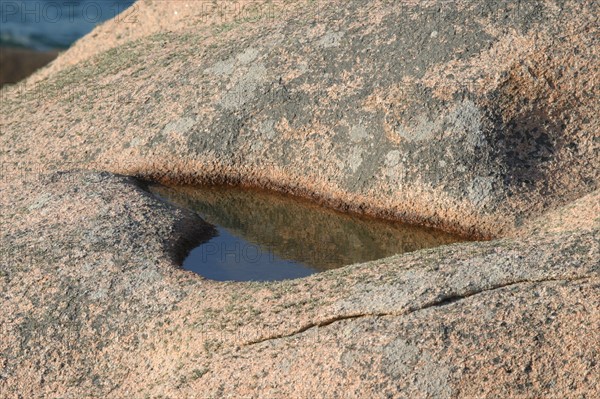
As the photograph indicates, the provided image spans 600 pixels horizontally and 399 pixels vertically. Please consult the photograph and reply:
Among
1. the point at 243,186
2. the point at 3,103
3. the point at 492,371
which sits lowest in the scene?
the point at 492,371

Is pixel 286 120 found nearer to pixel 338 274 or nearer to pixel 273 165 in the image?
pixel 273 165

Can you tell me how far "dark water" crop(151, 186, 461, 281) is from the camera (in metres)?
8.09

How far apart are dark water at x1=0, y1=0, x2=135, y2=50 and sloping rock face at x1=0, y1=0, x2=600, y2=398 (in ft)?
62.8

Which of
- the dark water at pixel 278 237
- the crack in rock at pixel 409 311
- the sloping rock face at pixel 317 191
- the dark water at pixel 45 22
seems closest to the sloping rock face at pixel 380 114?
the sloping rock face at pixel 317 191

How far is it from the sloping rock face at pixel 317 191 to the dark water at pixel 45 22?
62.8 ft

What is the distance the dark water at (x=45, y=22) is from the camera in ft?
102

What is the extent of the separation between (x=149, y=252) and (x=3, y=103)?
180 inches

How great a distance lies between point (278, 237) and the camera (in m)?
8.67

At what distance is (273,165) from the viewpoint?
9.47 metres

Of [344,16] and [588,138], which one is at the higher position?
[344,16]

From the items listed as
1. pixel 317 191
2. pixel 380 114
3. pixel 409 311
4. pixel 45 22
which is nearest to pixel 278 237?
pixel 317 191

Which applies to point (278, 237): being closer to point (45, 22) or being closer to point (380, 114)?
point (380, 114)

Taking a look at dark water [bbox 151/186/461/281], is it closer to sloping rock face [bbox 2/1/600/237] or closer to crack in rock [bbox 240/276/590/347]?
sloping rock face [bbox 2/1/600/237]

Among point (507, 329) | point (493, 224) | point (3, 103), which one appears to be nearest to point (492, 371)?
point (507, 329)
